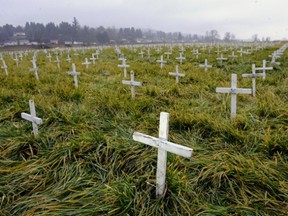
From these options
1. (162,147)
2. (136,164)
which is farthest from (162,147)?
(136,164)

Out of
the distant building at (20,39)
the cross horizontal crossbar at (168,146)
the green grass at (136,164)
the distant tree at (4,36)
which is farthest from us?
the distant tree at (4,36)

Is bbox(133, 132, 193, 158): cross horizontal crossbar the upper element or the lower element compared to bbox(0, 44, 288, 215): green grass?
upper

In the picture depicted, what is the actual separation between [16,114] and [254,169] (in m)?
4.53

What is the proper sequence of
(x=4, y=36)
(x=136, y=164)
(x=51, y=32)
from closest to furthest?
(x=136, y=164), (x=4, y=36), (x=51, y=32)

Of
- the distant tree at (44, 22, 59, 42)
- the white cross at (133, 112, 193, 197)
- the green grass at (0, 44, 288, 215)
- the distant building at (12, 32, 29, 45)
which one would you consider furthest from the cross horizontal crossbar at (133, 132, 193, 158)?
the distant tree at (44, 22, 59, 42)

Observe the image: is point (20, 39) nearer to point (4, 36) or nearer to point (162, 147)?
point (4, 36)

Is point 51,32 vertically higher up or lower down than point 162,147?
higher up

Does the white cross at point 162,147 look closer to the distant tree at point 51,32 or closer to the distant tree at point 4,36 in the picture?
the distant tree at point 51,32

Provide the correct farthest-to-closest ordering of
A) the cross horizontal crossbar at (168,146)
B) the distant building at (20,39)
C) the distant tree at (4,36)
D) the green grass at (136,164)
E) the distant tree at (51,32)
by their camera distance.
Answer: the distant tree at (51,32) → the distant tree at (4,36) → the distant building at (20,39) → the green grass at (136,164) → the cross horizontal crossbar at (168,146)

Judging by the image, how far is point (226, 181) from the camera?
8.44ft

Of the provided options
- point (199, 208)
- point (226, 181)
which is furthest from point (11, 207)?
point (226, 181)

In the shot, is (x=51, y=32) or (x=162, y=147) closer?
(x=162, y=147)

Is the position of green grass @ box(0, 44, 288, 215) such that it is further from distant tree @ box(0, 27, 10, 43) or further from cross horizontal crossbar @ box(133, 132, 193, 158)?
distant tree @ box(0, 27, 10, 43)

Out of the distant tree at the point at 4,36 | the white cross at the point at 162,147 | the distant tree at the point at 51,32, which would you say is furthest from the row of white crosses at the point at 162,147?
the distant tree at the point at 4,36
